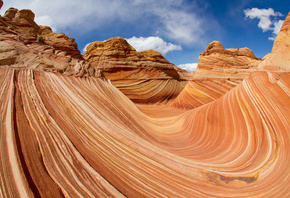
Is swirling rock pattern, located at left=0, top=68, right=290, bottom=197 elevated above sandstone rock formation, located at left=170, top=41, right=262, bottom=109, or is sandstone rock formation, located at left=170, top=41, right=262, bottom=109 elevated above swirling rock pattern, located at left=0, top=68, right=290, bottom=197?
sandstone rock formation, located at left=170, top=41, right=262, bottom=109

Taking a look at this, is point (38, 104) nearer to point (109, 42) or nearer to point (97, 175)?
point (97, 175)

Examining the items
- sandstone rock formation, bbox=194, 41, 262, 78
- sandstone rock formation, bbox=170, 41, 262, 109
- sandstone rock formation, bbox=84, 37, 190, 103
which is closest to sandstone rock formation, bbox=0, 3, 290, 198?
sandstone rock formation, bbox=170, 41, 262, 109

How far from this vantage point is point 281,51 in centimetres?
638

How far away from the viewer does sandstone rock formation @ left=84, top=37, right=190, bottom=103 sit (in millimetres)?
11625

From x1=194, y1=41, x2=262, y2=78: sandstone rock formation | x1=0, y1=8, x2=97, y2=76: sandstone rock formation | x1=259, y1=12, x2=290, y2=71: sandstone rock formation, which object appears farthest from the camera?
x1=194, y1=41, x2=262, y2=78: sandstone rock formation

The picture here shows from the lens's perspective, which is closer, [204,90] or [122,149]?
[122,149]

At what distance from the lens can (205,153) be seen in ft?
9.89

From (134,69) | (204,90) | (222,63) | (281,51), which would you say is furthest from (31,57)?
(222,63)

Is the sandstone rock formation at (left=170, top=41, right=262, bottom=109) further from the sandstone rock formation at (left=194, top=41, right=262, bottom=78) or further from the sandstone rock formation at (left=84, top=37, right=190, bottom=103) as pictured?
the sandstone rock formation at (left=84, top=37, right=190, bottom=103)

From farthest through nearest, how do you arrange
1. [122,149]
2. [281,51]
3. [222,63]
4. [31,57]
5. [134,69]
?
[134,69]
[222,63]
[281,51]
[31,57]
[122,149]

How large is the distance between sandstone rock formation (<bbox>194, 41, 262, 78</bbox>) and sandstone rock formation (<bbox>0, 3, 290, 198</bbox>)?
17.1 feet

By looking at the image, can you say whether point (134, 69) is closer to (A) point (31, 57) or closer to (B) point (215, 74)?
(B) point (215, 74)

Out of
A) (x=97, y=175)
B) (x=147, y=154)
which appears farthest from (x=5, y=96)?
(x=147, y=154)

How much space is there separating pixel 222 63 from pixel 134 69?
19.3 feet
